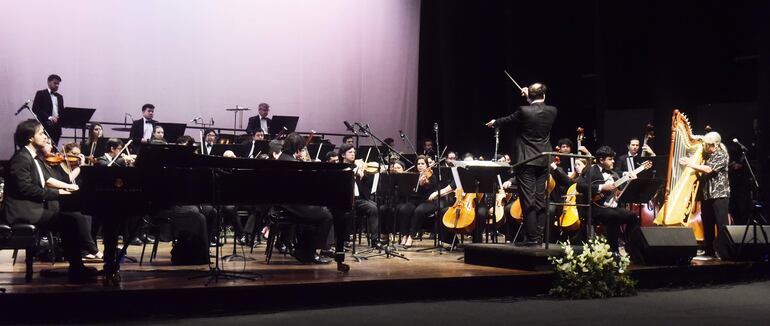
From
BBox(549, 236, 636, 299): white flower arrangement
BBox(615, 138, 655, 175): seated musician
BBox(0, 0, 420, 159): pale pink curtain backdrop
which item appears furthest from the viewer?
BBox(0, 0, 420, 159): pale pink curtain backdrop

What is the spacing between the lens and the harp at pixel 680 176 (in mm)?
8367

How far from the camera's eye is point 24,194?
581 cm

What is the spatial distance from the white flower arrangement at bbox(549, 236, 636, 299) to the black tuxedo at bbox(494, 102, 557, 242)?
0.54 meters

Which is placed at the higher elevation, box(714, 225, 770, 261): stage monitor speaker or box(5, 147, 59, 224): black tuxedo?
box(5, 147, 59, 224): black tuxedo

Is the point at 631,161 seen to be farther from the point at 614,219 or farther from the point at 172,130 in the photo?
the point at 172,130

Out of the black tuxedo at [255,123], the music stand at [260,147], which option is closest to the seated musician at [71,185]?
the music stand at [260,147]

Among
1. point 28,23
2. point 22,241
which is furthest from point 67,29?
point 22,241

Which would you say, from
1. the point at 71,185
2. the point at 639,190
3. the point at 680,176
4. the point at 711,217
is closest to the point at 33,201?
the point at 71,185

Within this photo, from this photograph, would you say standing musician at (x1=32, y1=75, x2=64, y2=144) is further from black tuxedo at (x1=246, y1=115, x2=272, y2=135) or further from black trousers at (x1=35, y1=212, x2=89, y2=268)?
black trousers at (x1=35, y1=212, x2=89, y2=268)

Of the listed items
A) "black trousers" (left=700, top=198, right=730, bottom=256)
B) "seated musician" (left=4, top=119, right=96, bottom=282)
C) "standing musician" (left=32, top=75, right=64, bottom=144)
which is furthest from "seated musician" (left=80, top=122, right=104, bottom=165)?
"black trousers" (left=700, top=198, right=730, bottom=256)

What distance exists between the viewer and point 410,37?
1451 cm

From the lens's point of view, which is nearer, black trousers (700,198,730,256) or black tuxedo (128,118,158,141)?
black trousers (700,198,730,256)

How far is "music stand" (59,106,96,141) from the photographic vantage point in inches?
410

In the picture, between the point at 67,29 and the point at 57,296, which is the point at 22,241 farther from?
the point at 67,29
